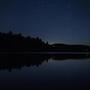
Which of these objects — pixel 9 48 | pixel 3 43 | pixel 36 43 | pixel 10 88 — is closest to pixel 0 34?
pixel 3 43

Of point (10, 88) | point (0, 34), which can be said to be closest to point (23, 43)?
point (0, 34)

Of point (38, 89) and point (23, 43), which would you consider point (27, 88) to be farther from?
point (23, 43)

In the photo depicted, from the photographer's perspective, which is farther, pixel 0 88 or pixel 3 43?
pixel 3 43

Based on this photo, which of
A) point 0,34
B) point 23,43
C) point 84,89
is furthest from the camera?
point 23,43

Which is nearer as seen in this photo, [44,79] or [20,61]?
[44,79]

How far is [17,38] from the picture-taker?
109062 mm

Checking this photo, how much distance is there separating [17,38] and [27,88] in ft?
332

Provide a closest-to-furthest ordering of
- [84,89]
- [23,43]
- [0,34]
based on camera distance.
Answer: [84,89], [0,34], [23,43]

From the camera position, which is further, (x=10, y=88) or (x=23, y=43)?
(x=23, y=43)

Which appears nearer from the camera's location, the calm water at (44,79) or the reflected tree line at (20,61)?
the calm water at (44,79)

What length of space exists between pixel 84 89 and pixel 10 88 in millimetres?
2495

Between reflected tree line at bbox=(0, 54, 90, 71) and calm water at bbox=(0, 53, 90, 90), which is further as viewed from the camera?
reflected tree line at bbox=(0, 54, 90, 71)

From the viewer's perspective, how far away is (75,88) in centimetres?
862

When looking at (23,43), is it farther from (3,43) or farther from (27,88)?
(27,88)
